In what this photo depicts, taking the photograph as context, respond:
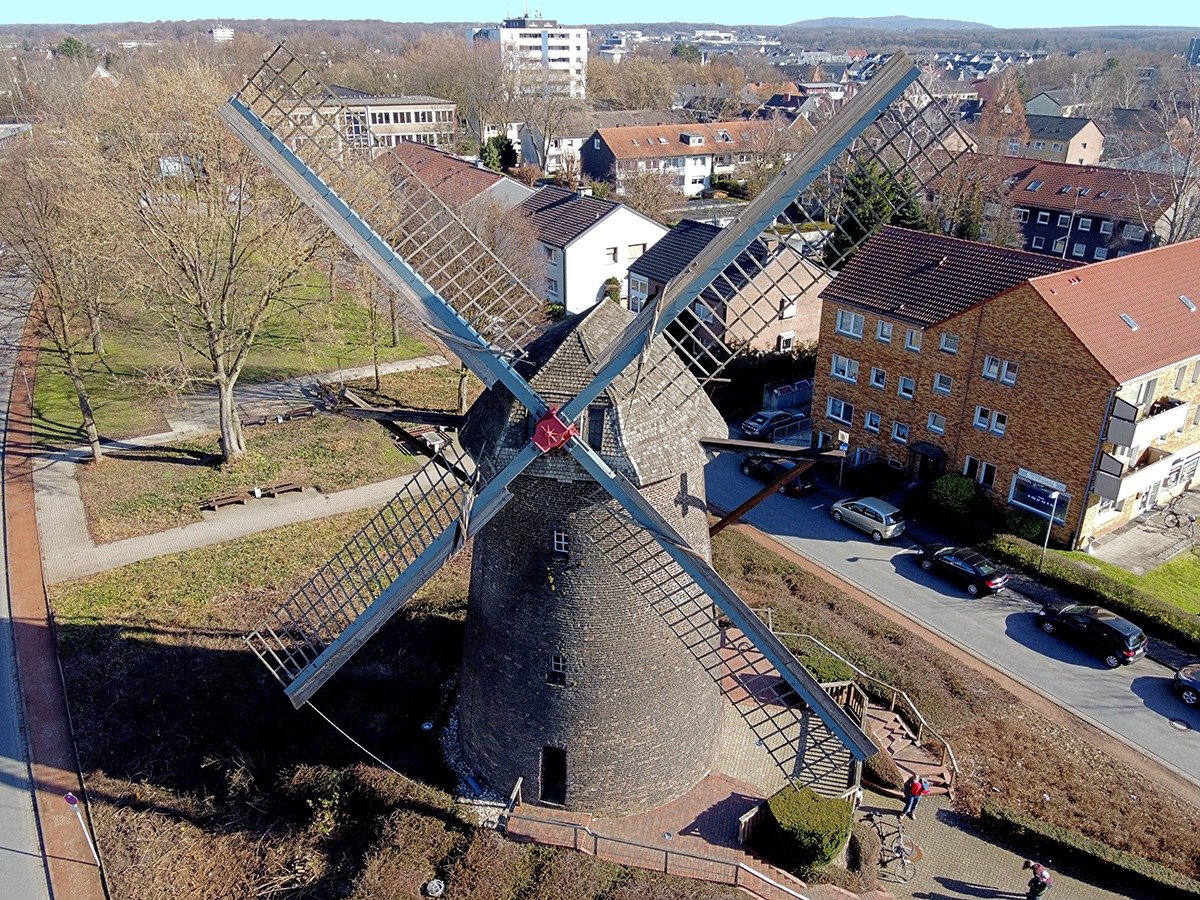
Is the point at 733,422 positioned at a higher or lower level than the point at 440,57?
lower

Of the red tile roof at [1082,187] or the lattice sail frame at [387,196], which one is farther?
the red tile roof at [1082,187]

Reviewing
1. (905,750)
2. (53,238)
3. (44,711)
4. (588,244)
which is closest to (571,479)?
(905,750)

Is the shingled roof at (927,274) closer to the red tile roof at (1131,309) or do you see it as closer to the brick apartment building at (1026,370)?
the brick apartment building at (1026,370)

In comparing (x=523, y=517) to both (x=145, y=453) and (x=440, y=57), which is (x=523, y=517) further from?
(x=440, y=57)

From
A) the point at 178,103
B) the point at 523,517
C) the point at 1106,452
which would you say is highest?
the point at 178,103

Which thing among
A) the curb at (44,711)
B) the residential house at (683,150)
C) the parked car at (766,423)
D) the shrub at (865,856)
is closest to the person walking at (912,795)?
the shrub at (865,856)

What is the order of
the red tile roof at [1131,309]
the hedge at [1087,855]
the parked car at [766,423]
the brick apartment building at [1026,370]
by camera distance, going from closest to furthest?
the hedge at [1087,855] → the red tile roof at [1131,309] → the brick apartment building at [1026,370] → the parked car at [766,423]

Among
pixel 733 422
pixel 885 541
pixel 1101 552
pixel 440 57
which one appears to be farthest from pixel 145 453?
pixel 440 57
